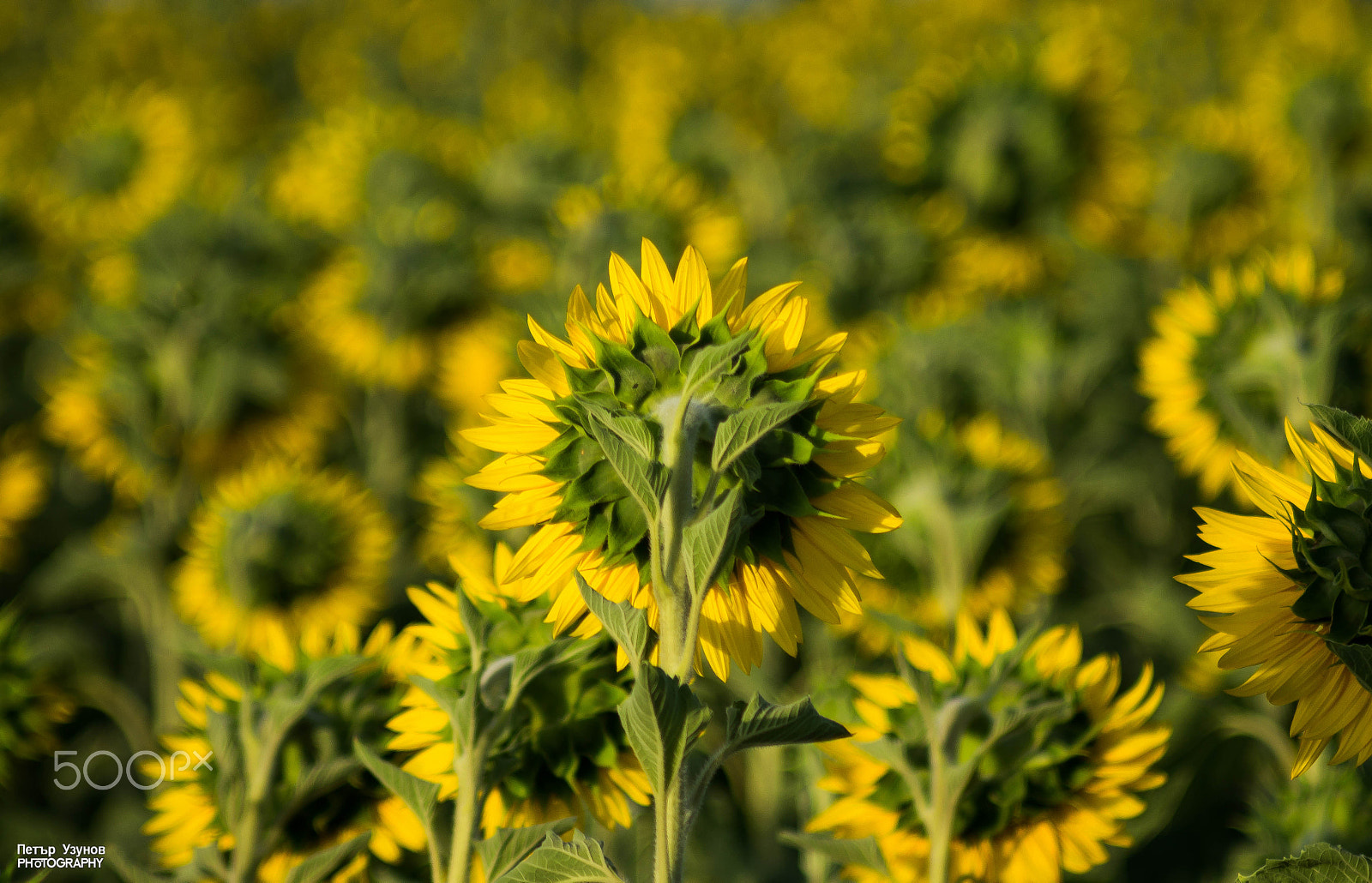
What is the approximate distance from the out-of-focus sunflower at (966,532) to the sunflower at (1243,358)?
283 mm

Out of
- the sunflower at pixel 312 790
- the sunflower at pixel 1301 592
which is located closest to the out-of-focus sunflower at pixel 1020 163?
the sunflower at pixel 1301 592

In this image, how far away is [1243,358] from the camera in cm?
180

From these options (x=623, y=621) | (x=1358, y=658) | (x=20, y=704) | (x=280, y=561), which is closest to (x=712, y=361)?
(x=623, y=621)

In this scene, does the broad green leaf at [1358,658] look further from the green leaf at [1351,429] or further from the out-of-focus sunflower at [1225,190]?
the out-of-focus sunflower at [1225,190]

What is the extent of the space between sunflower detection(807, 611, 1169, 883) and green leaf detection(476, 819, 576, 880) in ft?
1.17

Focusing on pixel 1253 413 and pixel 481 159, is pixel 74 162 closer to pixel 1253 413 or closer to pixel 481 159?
pixel 481 159

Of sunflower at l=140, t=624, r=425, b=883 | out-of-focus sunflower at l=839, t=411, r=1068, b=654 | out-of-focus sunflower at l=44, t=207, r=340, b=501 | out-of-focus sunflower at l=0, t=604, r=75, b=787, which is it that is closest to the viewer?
sunflower at l=140, t=624, r=425, b=883

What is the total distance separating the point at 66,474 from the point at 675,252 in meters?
2.00

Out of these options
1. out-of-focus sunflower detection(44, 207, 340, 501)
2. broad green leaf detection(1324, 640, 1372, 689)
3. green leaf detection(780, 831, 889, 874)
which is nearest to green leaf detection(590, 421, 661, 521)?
green leaf detection(780, 831, 889, 874)

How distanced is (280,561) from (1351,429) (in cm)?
186

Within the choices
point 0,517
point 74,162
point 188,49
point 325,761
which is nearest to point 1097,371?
point 325,761

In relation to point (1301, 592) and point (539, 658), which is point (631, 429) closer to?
point (539, 658)

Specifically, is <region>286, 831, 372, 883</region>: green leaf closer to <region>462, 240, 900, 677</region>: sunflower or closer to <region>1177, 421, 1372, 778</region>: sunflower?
<region>462, 240, 900, 677</region>: sunflower

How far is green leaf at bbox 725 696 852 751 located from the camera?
0.74m
